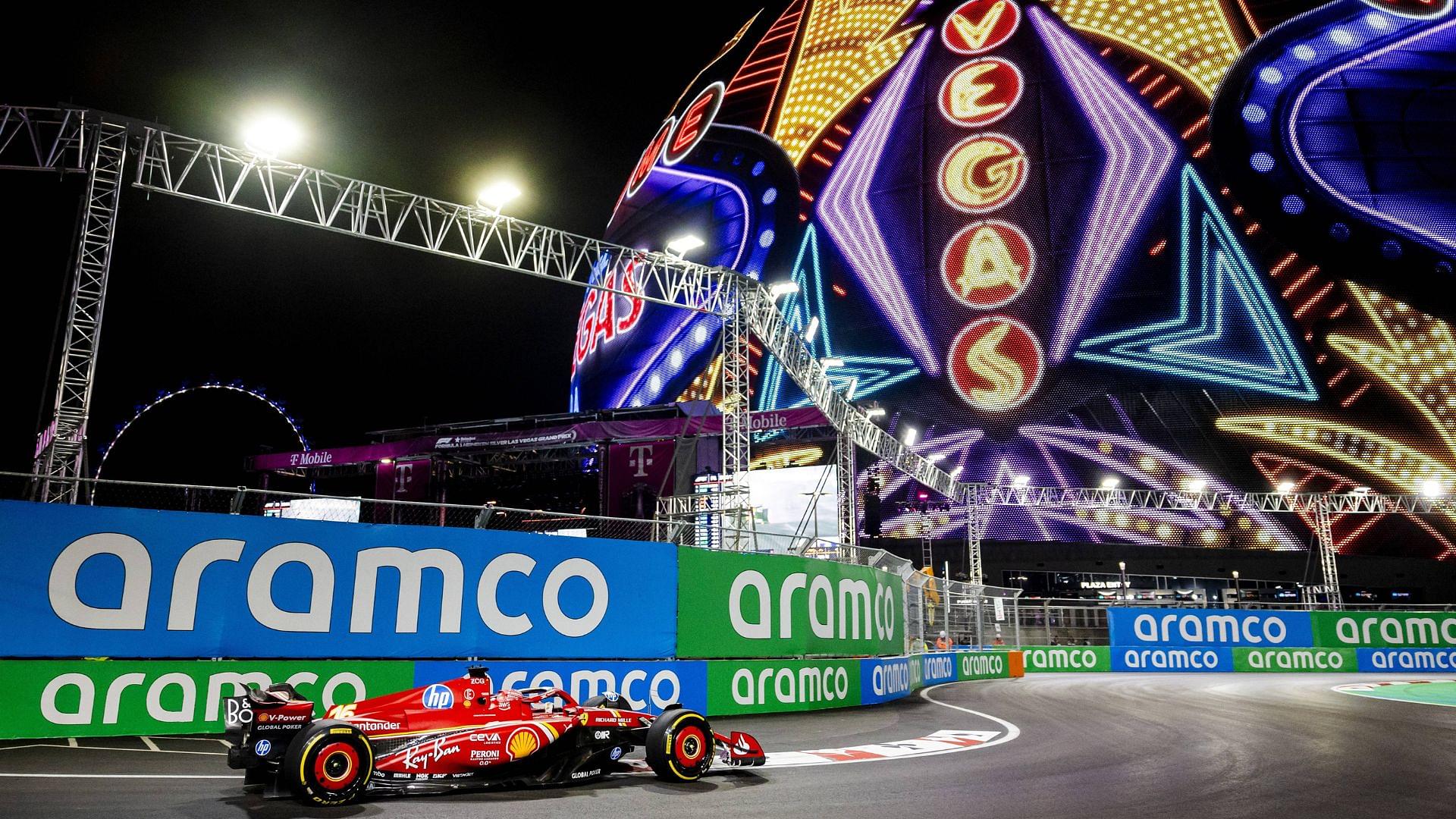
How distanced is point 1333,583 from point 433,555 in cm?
3772

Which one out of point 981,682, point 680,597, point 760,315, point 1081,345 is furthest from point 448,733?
point 1081,345

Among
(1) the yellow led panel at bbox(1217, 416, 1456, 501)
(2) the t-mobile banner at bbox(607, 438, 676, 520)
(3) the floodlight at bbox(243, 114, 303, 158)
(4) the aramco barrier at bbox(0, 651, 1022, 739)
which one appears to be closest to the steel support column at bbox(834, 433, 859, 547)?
(2) the t-mobile banner at bbox(607, 438, 676, 520)

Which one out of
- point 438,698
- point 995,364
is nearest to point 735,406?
point 438,698

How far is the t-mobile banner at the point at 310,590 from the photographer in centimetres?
989

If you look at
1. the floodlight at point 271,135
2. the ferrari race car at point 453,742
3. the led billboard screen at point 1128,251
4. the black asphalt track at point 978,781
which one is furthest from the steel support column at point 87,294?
the led billboard screen at point 1128,251

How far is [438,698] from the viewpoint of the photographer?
777 centimetres

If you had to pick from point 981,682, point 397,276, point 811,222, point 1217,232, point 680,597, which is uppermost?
point 811,222

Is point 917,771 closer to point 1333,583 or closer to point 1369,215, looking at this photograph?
point 1333,583

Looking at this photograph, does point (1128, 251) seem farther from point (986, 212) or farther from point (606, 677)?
point (606, 677)

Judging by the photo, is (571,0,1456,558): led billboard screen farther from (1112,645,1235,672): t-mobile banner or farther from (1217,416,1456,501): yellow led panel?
(1112,645,1235,672): t-mobile banner

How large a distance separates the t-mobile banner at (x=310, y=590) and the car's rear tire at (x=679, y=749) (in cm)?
438

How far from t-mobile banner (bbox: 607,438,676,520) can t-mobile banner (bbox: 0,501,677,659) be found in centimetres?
2278

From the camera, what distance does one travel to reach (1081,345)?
5134 centimetres

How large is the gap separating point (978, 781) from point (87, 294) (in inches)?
725
